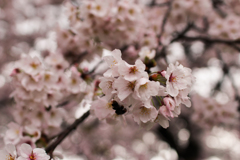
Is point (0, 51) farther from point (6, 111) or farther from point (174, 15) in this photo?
point (174, 15)

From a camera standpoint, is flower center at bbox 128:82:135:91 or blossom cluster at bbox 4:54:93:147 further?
blossom cluster at bbox 4:54:93:147

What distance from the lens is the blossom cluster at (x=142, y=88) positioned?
889 mm

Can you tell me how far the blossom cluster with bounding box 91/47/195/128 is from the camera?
889 millimetres

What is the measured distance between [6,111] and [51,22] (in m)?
3.64

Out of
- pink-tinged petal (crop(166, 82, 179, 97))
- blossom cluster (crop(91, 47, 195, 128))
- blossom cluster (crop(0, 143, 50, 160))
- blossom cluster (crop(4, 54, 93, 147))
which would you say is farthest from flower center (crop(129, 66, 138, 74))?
blossom cluster (crop(4, 54, 93, 147))

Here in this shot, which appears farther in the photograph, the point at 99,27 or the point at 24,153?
the point at 99,27

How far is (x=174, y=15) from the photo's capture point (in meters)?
2.79

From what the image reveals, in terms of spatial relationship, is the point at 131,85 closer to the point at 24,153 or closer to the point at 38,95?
the point at 24,153

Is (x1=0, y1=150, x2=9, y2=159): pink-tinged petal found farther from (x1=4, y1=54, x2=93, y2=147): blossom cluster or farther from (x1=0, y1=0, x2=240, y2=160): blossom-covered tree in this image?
(x1=4, y1=54, x2=93, y2=147): blossom cluster

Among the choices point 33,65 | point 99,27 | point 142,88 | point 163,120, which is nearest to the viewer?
point 142,88

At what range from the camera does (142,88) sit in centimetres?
89

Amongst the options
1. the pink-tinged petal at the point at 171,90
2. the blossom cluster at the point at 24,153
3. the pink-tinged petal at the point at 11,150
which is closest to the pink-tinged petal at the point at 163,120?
the pink-tinged petal at the point at 171,90

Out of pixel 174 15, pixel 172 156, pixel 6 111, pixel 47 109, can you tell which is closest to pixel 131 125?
pixel 172 156

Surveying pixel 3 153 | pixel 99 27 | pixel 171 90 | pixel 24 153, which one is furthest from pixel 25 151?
pixel 99 27
